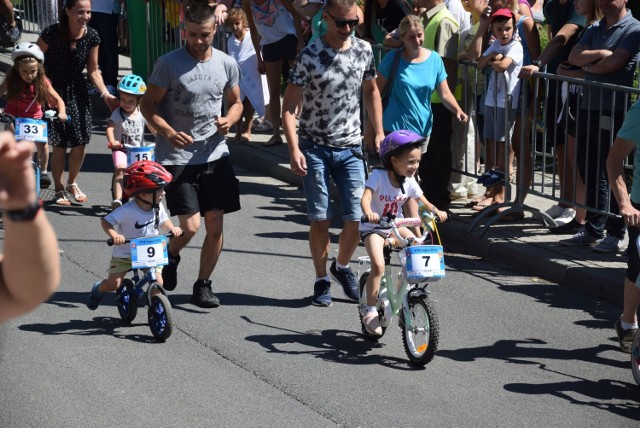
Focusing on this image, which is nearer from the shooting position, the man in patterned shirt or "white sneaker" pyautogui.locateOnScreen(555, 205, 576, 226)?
the man in patterned shirt

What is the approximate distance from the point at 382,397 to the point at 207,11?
9.55ft

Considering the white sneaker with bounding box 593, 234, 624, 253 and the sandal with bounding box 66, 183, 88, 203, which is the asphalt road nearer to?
the white sneaker with bounding box 593, 234, 624, 253

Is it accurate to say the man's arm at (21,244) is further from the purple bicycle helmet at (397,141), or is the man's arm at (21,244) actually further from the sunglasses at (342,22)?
the sunglasses at (342,22)

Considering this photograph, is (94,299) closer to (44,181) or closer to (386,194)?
(386,194)

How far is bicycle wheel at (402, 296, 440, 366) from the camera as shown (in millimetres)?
6844

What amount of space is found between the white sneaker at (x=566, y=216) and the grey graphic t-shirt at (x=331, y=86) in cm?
273

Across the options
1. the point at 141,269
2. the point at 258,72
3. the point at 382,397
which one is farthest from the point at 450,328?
the point at 258,72

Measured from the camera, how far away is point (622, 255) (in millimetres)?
9227

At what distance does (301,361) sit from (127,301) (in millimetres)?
1312

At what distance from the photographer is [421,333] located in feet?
23.1

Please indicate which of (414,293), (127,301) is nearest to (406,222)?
(414,293)

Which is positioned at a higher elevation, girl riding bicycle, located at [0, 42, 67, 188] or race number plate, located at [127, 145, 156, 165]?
girl riding bicycle, located at [0, 42, 67, 188]

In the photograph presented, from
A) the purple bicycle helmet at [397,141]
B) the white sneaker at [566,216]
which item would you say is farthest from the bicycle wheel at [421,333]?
the white sneaker at [566,216]

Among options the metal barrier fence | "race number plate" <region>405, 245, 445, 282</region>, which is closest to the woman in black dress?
the metal barrier fence
